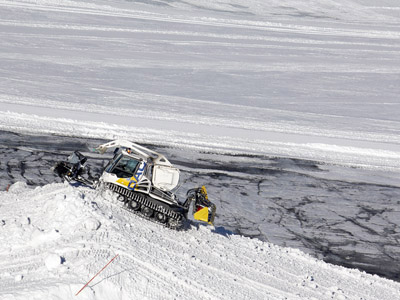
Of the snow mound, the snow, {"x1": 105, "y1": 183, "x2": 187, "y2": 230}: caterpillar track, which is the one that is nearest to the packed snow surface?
the snow

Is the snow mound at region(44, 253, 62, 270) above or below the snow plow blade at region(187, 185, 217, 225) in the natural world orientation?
below

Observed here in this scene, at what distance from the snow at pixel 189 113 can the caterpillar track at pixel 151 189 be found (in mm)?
305

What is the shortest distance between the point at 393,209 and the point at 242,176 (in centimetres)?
475

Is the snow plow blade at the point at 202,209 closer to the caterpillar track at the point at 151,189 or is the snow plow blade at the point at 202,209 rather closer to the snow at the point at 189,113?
the caterpillar track at the point at 151,189

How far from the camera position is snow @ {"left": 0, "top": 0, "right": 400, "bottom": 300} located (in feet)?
33.0

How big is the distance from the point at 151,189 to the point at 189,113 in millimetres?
14042

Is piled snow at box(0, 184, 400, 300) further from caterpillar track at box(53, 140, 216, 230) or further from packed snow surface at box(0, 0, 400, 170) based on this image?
packed snow surface at box(0, 0, 400, 170)

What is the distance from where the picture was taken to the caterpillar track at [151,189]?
12070mm

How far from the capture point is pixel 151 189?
12.2 meters

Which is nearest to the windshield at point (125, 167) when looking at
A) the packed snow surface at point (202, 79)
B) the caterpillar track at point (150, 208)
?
the caterpillar track at point (150, 208)

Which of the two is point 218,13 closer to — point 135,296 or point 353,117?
point 353,117

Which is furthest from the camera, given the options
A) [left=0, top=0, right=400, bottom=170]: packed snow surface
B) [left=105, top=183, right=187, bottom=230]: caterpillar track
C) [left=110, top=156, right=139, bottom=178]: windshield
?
[left=0, top=0, right=400, bottom=170]: packed snow surface

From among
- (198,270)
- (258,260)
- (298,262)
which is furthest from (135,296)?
(298,262)

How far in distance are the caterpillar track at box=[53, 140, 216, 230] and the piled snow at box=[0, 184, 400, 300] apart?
9.5 inches
